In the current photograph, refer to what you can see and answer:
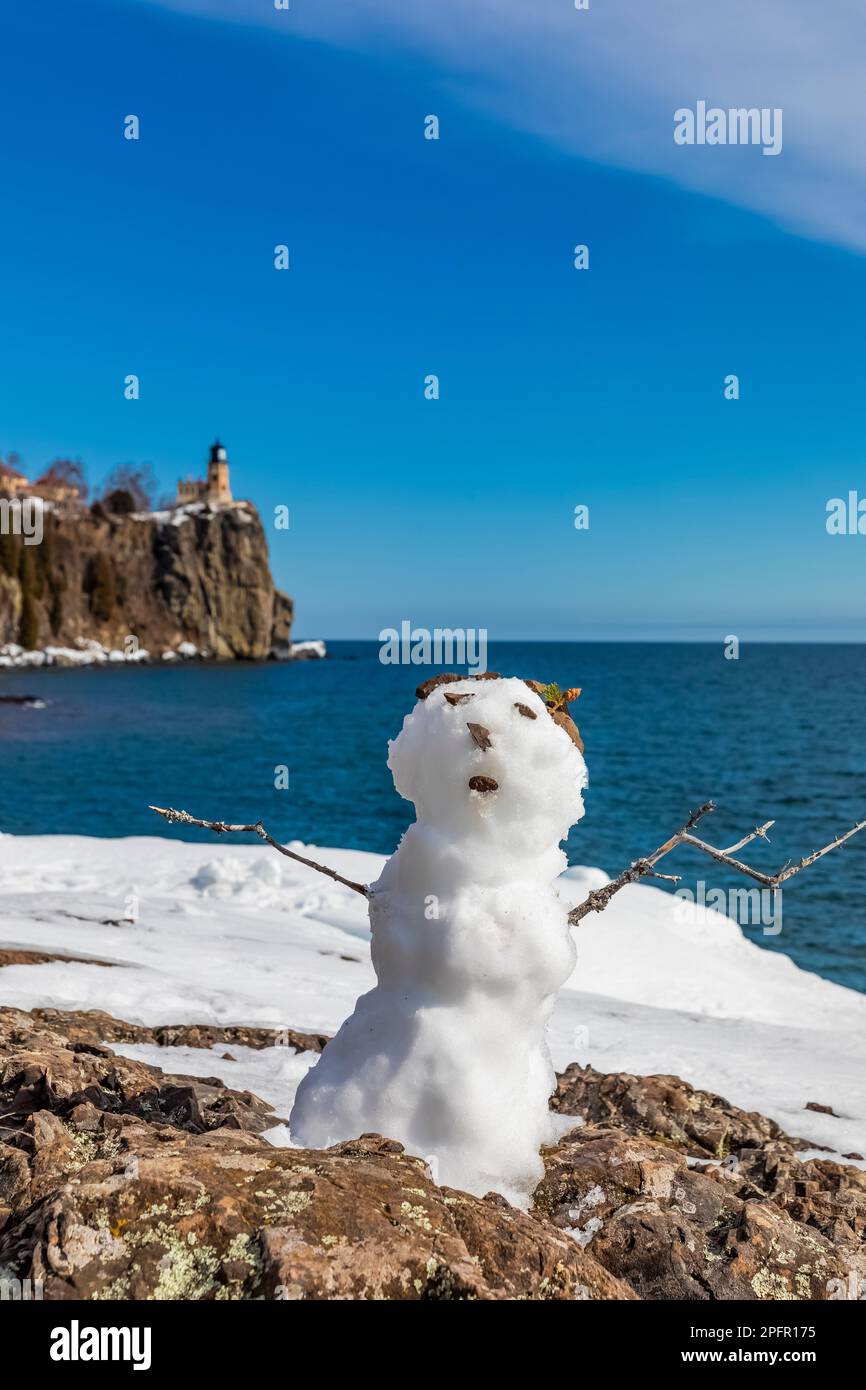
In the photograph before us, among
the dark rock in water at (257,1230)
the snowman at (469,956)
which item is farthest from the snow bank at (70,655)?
the dark rock in water at (257,1230)

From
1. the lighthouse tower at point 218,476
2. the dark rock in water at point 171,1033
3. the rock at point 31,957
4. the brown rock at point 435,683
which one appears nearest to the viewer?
the brown rock at point 435,683

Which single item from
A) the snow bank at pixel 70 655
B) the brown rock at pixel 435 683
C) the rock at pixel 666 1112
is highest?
the snow bank at pixel 70 655

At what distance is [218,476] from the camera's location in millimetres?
136625

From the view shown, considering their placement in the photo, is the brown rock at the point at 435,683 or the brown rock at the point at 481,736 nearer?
the brown rock at the point at 481,736

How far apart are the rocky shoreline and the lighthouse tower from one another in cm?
13530

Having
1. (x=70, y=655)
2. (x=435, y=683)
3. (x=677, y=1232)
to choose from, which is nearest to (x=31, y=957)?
(x=435, y=683)

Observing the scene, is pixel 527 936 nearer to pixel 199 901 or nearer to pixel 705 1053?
pixel 705 1053

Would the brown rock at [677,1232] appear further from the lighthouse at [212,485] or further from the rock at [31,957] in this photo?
the lighthouse at [212,485]

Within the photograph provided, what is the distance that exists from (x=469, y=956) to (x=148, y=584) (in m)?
124

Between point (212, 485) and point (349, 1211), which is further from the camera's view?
point (212, 485)

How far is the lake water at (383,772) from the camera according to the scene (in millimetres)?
26109

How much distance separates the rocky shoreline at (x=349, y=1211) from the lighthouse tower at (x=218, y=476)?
135298mm

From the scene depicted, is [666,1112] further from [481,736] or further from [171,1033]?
[171,1033]

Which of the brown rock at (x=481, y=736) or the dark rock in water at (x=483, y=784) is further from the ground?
the brown rock at (x=481, y=736)
